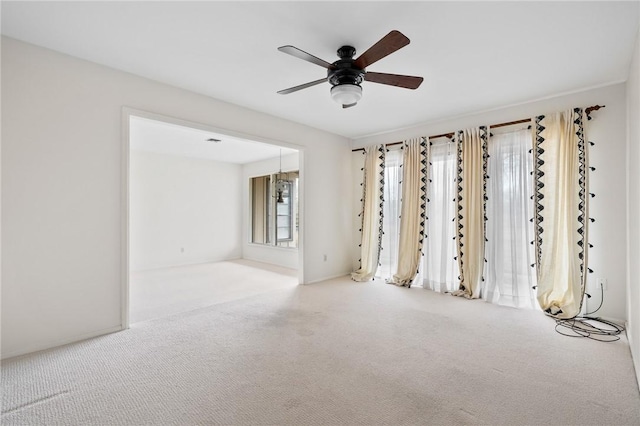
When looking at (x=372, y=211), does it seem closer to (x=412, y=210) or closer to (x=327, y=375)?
(x=412, y=210)

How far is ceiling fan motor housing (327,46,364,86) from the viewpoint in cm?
243

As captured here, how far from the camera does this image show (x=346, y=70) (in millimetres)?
2451

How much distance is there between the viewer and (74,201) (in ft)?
8.86

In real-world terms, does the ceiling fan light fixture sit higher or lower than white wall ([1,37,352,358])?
higher

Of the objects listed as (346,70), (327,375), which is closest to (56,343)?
(327,375)

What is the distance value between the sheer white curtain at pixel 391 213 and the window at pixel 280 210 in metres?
2.46

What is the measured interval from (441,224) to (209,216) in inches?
214

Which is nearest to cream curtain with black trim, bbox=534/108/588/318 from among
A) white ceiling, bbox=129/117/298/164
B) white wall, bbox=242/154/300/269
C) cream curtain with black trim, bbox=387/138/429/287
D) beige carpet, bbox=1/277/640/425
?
beige carpet, bbox=1/277/640/425

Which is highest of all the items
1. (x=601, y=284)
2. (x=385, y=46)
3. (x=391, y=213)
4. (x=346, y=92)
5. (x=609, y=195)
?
(x=385, y=46)

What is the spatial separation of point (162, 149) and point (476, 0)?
5.98m

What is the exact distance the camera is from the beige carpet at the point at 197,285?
3753 millimetres

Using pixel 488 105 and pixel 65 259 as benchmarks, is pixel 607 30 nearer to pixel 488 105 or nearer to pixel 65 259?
pixel 488 105

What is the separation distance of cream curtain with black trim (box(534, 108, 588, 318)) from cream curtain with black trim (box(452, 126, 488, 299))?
24.0 inches

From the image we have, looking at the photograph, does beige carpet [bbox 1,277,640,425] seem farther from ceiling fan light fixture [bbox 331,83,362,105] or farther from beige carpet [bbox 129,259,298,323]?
ceiling fan light fixture [bbox 331,83,362,105]
